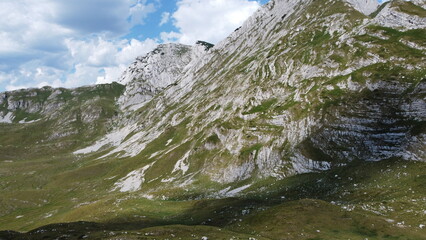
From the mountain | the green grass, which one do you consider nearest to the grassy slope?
the mountain

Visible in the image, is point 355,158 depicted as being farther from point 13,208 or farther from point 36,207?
point 13,208

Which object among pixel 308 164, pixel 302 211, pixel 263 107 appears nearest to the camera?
pixel 302 211

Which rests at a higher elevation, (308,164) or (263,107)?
(263,107)

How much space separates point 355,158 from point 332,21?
446ft

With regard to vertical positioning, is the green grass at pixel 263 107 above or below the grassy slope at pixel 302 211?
above

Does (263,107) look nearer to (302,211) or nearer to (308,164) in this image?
(308,164)

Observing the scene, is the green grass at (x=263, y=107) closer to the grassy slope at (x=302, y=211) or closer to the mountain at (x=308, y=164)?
the mountain at (x=308, y=164)

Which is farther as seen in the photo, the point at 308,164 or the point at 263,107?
the point at 263,107

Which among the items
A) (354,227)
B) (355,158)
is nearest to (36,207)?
(355,158)

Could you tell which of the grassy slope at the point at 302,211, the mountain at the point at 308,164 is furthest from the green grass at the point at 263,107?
the grassy slope at the point at 302,211

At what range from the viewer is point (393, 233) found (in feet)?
136

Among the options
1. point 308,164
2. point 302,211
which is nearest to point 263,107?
point 308,164

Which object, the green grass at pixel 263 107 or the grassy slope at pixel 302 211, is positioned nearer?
the grassy slope at pixel 302 211

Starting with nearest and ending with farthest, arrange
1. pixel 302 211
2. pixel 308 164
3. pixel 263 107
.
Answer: pixel 302 211 → pixel 308 164 → pixel 263 107
